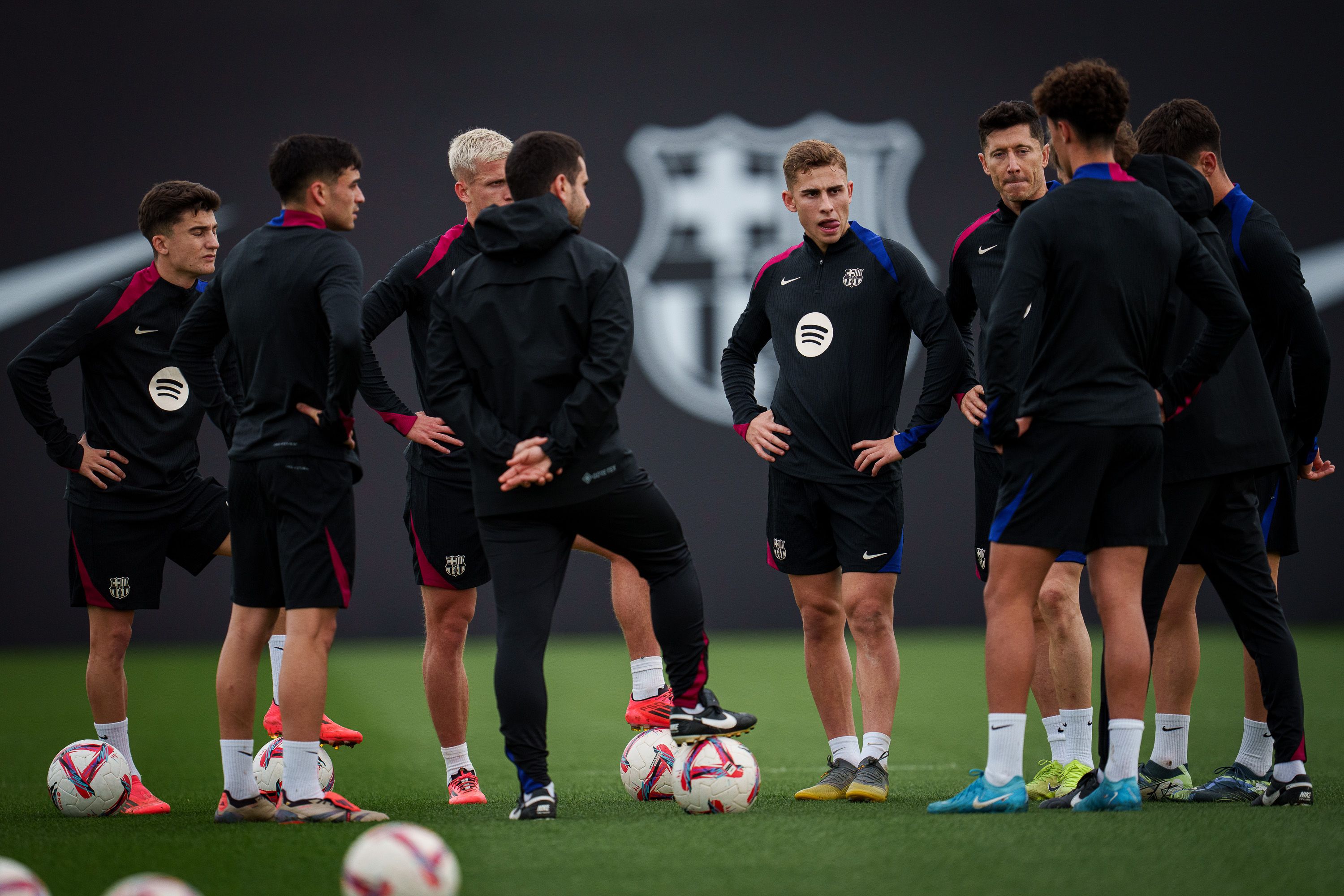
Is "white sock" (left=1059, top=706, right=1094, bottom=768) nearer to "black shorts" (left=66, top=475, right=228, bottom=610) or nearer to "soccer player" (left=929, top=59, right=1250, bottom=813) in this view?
"soccer player" (left=929, top=59, right=1250, bottom=813)

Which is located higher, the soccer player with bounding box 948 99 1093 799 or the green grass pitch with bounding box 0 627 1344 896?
the soccer player with bounding box 948 99 1093 799

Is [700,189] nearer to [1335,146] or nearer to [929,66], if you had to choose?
[929,66]

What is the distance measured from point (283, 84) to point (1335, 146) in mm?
8667

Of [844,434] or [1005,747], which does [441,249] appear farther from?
[1005,747]

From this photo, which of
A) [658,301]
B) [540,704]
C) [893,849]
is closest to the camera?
[893,849]

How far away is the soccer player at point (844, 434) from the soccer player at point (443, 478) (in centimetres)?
57

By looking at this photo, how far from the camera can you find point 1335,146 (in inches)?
430

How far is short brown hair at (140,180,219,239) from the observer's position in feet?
14.6

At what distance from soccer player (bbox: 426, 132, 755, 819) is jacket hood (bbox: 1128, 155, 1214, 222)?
4.96ft

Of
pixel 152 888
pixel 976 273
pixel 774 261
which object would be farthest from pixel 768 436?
pixel 152 888

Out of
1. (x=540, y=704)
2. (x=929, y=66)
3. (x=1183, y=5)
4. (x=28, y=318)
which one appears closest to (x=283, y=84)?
(x=28, y=318)

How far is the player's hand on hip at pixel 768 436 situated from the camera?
4.21 metres

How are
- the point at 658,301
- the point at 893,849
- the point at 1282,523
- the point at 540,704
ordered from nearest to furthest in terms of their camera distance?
the point at 893,849 → the point at 540,704 → the point at 1282,523 → the point at 658,301

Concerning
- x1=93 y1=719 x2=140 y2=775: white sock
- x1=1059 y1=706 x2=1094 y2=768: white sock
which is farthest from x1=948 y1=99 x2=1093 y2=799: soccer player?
x1=93 y1=719 x2=140 y2=775: white sock
